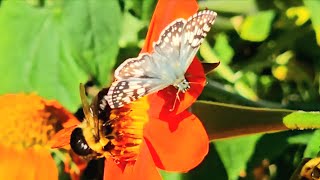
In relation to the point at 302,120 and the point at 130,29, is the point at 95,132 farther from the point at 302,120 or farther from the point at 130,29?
the point at 130,29

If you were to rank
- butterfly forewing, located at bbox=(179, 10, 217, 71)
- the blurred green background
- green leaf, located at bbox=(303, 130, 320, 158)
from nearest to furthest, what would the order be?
butterfly forewing, located at bbox=(179, 10, 217, 71), green leaf, located at bbox=(303, 130, 320, 158), the blurred green background

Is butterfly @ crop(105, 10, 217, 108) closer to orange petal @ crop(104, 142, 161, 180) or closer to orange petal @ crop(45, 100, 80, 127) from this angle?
orange petal @ crop(104, 142, 161, 180)

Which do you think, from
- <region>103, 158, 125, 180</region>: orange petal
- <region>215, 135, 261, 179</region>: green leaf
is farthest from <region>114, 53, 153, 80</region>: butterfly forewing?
<region>215, 135, 261, 179</region>: green leaf

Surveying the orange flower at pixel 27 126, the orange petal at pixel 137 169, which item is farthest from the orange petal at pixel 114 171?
the orange flower at pixel 27 126

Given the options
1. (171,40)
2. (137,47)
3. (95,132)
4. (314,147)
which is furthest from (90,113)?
(137,47)

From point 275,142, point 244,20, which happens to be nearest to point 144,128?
point 275,142

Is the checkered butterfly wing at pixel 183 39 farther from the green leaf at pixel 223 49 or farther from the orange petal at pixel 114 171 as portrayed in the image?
the green leaf at pixel 223 49
